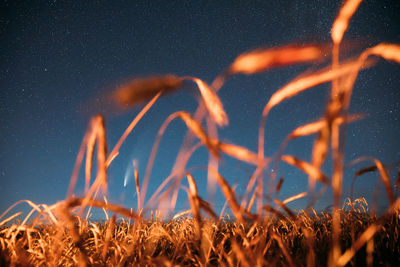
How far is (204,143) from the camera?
948mm

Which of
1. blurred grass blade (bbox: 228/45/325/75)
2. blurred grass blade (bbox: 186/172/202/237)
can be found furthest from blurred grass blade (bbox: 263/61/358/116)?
blurred grass blade (bbox: 186/172/202/237)

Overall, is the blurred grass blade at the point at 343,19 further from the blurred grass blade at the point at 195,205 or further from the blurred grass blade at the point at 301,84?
the blurred grass blade at the point at 195,205

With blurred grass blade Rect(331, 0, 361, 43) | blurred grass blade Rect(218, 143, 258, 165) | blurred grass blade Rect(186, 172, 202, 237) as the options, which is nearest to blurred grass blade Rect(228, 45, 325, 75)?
blurred grass blade Rect(331, 0, 361, 43)

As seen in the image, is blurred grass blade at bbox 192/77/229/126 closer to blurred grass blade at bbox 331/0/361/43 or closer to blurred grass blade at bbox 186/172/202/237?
blurred grass blade at bbox 186/172/202/237

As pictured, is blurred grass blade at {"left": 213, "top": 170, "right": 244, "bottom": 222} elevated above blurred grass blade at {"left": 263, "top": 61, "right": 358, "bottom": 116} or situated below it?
below

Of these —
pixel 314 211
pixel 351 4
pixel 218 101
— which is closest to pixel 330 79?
pixel 351 4

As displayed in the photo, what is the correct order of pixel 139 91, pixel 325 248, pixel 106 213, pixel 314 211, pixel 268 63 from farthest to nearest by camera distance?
pixel 314 211
pixel 106 213
pixel 325 248
pixel 139 91
pixel 268 63

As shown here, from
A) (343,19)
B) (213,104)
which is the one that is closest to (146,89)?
(213,104)

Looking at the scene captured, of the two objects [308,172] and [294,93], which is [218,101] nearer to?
[294,93]

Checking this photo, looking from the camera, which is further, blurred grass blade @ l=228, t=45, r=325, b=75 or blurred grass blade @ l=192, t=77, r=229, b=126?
blurred grass blade @ l=192, t=77, r=229, b=126

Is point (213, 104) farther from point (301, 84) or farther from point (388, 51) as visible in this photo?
point (388, 51)

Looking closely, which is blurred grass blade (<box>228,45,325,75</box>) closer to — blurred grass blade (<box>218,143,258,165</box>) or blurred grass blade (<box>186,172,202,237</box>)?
blurred grass blade (<box>218,143,258,165</box>)

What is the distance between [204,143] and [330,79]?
577 mm

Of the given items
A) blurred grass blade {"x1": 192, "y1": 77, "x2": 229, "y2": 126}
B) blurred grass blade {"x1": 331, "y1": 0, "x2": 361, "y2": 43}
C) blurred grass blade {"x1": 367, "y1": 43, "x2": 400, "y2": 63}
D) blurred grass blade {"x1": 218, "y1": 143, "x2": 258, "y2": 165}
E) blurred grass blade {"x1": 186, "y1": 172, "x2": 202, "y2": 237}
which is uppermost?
blurred grass blade {"x1": 331, "y1": 0, "x2": 361, "y2": 43}
